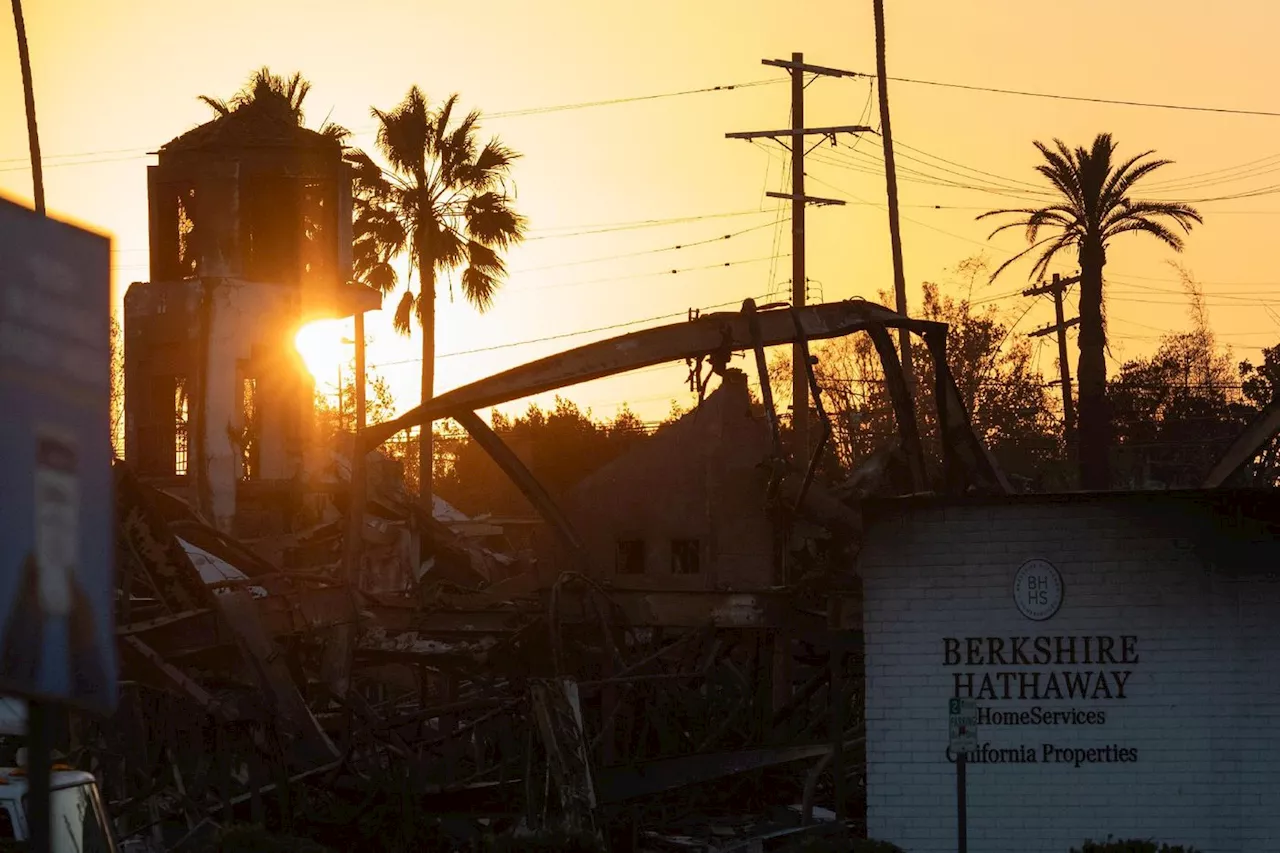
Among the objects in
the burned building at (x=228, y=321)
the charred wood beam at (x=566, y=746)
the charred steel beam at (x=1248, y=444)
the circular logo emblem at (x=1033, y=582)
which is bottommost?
the charred wood beam at (x=566, y=746)

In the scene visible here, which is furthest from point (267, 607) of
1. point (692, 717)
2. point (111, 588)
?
point (111, 588)

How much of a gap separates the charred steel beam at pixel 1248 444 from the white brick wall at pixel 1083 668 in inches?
112

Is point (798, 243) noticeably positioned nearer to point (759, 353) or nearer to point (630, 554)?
point (630, 554)

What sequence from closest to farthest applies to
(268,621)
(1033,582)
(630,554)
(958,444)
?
(1033,582)
(268,621)
(958,444)
(630,554)

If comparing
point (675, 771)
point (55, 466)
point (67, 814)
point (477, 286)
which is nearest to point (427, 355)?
point (477, 286)

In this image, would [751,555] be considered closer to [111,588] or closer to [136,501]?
[136,501]

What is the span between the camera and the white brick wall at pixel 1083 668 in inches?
660

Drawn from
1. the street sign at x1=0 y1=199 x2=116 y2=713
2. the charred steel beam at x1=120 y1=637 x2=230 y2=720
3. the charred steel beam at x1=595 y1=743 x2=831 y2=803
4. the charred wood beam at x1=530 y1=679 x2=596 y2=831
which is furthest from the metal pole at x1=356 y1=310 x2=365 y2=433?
the street sign at x1=0 y1=199 x2=116 y2=713

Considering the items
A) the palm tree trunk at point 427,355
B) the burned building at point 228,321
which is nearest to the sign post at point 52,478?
the burned building at point 228,321

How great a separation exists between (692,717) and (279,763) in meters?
5.46

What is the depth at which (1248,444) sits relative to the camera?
19.9 m

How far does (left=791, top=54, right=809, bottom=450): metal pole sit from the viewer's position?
4341 centimetres

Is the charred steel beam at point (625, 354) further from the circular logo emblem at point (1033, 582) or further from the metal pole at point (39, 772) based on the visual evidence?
the metal pole at point (39, 772)

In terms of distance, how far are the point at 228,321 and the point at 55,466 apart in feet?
135
